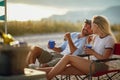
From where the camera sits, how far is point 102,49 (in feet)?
13.9

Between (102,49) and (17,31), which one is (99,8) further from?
(102,49)

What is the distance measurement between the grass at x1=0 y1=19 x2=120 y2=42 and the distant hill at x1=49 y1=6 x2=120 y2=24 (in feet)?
0.44

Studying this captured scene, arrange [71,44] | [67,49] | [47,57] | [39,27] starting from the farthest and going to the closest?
[39,27]
[67,49]
[47,57]
[71,44]

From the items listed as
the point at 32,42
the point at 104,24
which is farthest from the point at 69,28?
the point at 104,24

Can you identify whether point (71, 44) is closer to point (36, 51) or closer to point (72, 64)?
point (36, 51)

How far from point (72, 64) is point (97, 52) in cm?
35

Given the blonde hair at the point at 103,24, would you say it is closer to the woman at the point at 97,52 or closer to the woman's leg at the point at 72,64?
the woman at the point at 97,52

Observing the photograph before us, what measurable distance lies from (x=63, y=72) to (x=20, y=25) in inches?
87.7

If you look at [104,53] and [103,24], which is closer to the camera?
[104,53]

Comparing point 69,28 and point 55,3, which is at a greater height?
point 55,3

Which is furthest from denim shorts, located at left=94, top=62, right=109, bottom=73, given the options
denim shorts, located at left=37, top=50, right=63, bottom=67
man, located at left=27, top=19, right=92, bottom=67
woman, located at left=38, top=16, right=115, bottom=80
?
denim shorts, located at left=37, top=50, right=63, bottom=67

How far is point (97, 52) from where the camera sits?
427 centimetres

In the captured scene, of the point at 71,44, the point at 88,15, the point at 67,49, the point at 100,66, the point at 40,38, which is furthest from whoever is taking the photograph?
the point at 88,15

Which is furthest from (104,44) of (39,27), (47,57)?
(39,27)
